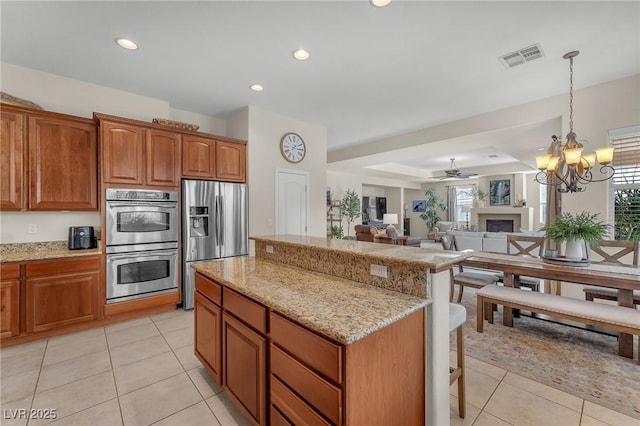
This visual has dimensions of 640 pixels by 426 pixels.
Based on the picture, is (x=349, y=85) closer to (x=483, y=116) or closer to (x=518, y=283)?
(x=483, y=116)

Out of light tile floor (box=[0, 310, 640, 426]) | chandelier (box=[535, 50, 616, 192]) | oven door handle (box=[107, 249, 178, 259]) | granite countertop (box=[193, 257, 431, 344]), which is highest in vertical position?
chandelier (box=[535, 50, 616, 192])

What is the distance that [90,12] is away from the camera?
2215 mm

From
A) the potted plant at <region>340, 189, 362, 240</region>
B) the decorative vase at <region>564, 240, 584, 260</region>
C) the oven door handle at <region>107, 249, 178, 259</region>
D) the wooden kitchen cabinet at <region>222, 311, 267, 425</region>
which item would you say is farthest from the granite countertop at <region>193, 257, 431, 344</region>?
the potted plant at <region>340, 189, 362, 240</region>

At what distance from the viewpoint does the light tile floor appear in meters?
1.74

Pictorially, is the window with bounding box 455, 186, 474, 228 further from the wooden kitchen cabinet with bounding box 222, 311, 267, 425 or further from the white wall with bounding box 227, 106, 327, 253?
the wooden kitchen cabinet with bounding box 222, 311, 267, 425

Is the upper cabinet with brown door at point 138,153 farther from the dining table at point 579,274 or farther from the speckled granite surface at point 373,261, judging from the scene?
the dining table at point 579,274

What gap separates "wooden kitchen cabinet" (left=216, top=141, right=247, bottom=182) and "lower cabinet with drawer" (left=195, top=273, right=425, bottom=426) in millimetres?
2693

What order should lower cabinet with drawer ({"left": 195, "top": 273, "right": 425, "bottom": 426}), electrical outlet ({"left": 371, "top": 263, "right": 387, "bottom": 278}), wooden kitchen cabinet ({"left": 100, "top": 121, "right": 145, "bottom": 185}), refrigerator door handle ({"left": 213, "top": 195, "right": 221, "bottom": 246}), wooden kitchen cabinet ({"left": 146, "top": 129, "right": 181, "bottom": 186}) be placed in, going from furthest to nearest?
refrigerator door handle ({"left": 213, "top": 195, "right": 221, "bottom": 246}) < wooden kitchen cabinet ({"left": 146, "top": 129, "right": 181, "bottom": 186}) < wooden kitchen cabinet ({"left": 100, "top": 121, "right": 145, "bottom": 185}) < electrical outlet ({"left": 371, "top": 263, "right": 387, "bottom": 278}) < lower cabinet with drawer ({"left": 195, "top": 273, "right": 425, "bottom": 426})

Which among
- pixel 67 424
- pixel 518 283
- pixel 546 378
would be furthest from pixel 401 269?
pixel 518 283

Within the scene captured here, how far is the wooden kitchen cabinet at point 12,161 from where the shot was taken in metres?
2.72

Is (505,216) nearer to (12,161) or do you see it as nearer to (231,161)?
(231,161)

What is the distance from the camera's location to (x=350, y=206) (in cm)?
966

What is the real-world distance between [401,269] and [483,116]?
423 cm

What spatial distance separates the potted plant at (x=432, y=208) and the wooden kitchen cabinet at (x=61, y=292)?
37.2 ft
